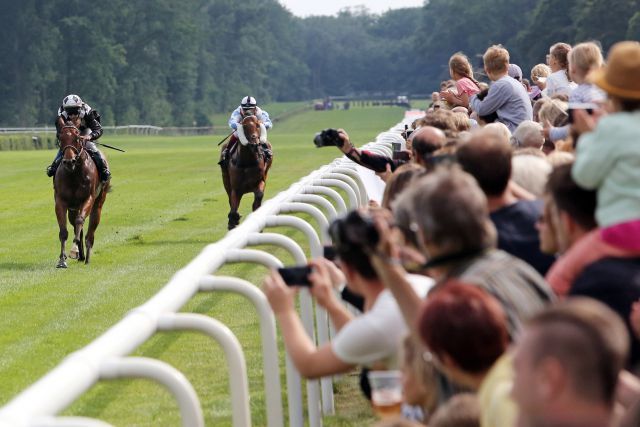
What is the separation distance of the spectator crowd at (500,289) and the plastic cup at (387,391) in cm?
6

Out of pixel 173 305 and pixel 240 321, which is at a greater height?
pixel 173 305

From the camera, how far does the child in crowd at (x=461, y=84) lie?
→ 11961 millimetres

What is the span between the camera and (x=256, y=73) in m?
140

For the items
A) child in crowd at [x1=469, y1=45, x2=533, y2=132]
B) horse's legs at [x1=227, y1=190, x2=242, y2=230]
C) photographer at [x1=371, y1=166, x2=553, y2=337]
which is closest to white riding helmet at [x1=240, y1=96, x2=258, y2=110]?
horse's legs at [x1=227, y1=190, x2=242, y2=230]

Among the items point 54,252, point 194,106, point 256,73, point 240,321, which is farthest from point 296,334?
point 256,73

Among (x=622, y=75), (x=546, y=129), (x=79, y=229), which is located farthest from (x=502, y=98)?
Answer: (x=79, y=229)

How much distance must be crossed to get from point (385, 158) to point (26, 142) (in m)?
48.1

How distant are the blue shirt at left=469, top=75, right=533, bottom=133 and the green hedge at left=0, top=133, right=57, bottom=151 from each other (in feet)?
145

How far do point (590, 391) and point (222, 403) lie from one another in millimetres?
5380

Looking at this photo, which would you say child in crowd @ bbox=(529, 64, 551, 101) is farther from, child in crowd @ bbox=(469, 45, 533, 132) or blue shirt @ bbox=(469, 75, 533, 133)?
blue shirt @ bbox=(469, 75, 533, 133)

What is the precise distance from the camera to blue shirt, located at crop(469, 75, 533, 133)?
1017cm

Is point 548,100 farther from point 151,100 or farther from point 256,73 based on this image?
point 256,73

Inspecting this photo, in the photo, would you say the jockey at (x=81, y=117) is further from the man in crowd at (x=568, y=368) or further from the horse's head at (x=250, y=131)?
the man in crowd at (x=568, y=368)

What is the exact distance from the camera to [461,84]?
1211 centimetres
